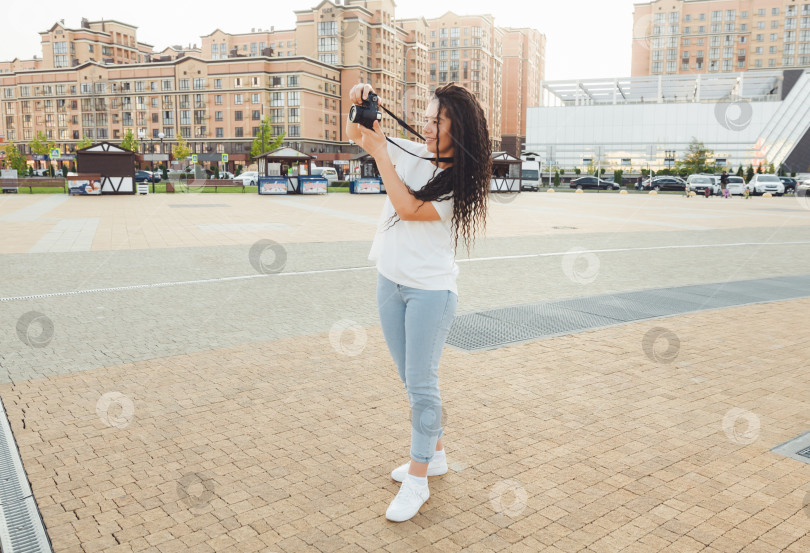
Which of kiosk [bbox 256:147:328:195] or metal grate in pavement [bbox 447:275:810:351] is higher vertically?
kiosk [bbox 256:147:328:195]

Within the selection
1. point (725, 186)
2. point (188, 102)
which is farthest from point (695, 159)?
point (188, 102)

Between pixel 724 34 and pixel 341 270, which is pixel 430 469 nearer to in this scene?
pixel 341 270

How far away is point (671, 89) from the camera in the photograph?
82.9 m

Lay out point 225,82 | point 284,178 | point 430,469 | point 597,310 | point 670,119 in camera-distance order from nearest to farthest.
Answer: point 430,469 < point 597,310 < point 284,178 < point 670,119 < point 225,82

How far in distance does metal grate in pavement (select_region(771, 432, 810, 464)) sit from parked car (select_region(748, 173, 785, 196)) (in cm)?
4688

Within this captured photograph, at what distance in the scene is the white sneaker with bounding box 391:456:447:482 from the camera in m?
3.31

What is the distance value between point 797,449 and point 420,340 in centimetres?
240

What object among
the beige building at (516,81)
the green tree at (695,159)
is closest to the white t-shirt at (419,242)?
the green tree at (695,159)

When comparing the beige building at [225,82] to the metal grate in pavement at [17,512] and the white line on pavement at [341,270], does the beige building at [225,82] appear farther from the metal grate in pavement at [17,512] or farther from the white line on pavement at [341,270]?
the metal grate in pavement at [17,512]

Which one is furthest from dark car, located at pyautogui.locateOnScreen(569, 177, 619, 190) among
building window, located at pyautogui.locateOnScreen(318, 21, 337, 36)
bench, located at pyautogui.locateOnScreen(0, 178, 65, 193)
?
building window, located at pyautogui.locateOnScreen(318, 21, 337, 36)

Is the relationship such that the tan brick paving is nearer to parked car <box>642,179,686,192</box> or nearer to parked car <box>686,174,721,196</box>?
parked car <box>686,174,721,196</box>

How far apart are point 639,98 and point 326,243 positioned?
82397 mm

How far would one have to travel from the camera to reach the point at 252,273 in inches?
391

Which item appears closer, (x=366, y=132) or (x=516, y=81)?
(x=366, y=132)
